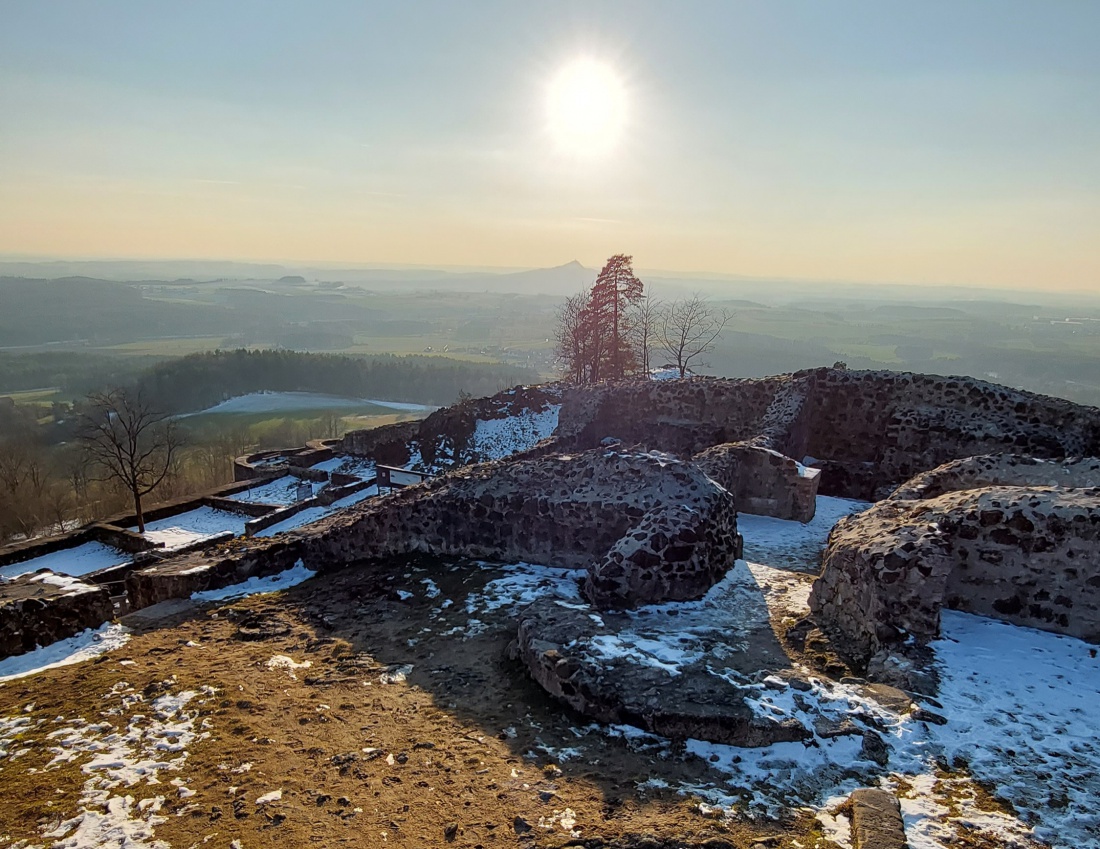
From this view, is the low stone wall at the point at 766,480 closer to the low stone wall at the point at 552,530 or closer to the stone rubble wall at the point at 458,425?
the low stone wall at the point at 552,530

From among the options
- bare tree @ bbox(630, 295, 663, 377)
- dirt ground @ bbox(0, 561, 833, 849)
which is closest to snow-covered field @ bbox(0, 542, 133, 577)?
dirt ground @ bbox(0, 561, 833, 849)

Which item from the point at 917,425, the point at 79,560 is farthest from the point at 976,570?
the point at 79,560

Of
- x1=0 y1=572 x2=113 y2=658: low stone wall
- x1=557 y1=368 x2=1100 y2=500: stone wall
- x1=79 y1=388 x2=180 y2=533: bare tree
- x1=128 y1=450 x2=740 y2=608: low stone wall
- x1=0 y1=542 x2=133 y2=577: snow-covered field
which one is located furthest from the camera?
x1=79 y1=388 x2=180 y2=533: bare tree

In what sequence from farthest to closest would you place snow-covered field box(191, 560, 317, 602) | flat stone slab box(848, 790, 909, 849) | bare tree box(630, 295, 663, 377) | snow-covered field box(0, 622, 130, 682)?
bare tree box(630, 295, 663, 377) < snow-covered field box(191, 560, 317, 602) < snow-covered field box(0, 622, 130, 682) < flat stone slab box(848, 790, 909, 849)

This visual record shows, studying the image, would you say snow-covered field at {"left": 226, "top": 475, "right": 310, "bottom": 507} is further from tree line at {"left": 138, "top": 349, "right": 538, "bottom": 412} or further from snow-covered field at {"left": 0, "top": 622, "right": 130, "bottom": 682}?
tree line at {"left": 138, "top": 349, "right": 538, "bottom": 412}

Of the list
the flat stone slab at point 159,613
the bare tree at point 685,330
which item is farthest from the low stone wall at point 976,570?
the bare tree at point 685,330

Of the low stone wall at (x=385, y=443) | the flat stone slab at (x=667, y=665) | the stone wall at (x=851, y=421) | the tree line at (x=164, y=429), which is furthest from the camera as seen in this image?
the tree line at (x=164, y=429)

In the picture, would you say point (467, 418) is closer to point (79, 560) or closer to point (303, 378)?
point (79, 560)
